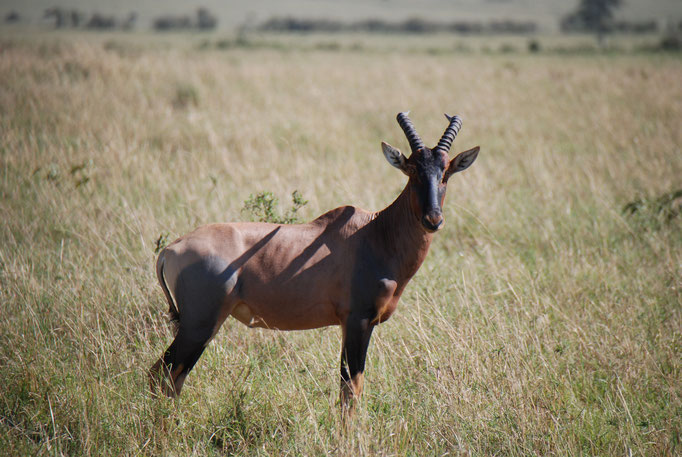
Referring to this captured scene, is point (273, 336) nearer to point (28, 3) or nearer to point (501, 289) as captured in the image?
point (501, 289)

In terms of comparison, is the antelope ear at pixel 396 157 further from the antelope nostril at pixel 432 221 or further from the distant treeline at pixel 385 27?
the distant treeline at pixel 385 27

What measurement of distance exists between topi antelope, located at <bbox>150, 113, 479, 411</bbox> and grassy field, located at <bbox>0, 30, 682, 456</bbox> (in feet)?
1.67

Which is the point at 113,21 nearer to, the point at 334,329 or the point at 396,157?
the point at 334,329

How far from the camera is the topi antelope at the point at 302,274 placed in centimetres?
362

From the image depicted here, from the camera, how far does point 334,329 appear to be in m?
5.25

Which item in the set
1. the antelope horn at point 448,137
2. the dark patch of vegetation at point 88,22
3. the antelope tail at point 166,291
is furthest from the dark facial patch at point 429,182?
the dark patch of vegetation at point 88,22

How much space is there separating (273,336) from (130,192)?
4.28 meters

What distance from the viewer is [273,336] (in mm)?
5039

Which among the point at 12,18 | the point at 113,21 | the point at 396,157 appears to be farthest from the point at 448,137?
the point at 113,21

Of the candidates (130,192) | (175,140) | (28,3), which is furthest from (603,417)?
(28,3)

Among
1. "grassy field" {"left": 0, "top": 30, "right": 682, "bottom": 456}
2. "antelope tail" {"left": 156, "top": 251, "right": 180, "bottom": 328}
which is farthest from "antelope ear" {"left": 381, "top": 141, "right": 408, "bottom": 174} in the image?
"antelope tail" {"left": 156, "top": 251, "right": 180, "bottom": 328}

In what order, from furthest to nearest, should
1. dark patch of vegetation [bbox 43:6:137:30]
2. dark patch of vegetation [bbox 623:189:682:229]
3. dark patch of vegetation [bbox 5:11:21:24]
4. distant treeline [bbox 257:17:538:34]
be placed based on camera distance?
distant treeline [bbox 257:17:538:34]
dark patch of vegetation [bbox 43:6:137:30]
dark patch of vegetation [bbox 5:11:21:24]
dark patch of vegetation [bbox 623:189:682:229]

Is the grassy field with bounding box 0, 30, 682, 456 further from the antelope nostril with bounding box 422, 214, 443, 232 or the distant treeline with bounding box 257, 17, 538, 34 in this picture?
the distant treeline with bounding box 257, 17, 538, 34

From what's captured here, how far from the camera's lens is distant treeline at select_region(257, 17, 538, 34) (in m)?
88.3
